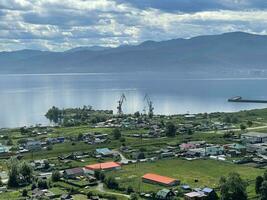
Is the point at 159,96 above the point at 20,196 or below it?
above

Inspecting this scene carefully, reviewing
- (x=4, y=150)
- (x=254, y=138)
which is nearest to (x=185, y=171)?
(x=254, y=138)

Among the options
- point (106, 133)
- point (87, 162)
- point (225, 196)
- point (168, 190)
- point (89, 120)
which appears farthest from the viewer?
point (89, 120)

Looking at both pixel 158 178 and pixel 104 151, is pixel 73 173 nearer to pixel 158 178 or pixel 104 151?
pixel 158 178

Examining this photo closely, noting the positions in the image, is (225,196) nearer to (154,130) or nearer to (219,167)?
(219,167)

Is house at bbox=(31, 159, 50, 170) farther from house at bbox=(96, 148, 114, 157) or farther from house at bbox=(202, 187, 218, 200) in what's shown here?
house at bbox=(202, 187, 218, 200)

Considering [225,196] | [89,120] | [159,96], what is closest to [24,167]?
[225,196]

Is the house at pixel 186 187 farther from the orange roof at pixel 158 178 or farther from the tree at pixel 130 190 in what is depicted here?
the tree at pixel 130 190

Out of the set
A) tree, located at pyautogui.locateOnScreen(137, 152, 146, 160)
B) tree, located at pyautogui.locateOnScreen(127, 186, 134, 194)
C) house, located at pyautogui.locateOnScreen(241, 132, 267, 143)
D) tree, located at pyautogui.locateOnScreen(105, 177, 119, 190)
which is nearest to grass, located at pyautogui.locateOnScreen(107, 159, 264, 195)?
tree, located at pyautogui.locateOnScreen(127, 186, 134, 194)

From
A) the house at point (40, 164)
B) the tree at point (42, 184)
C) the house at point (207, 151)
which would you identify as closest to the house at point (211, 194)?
the tree at point (42, 184)
